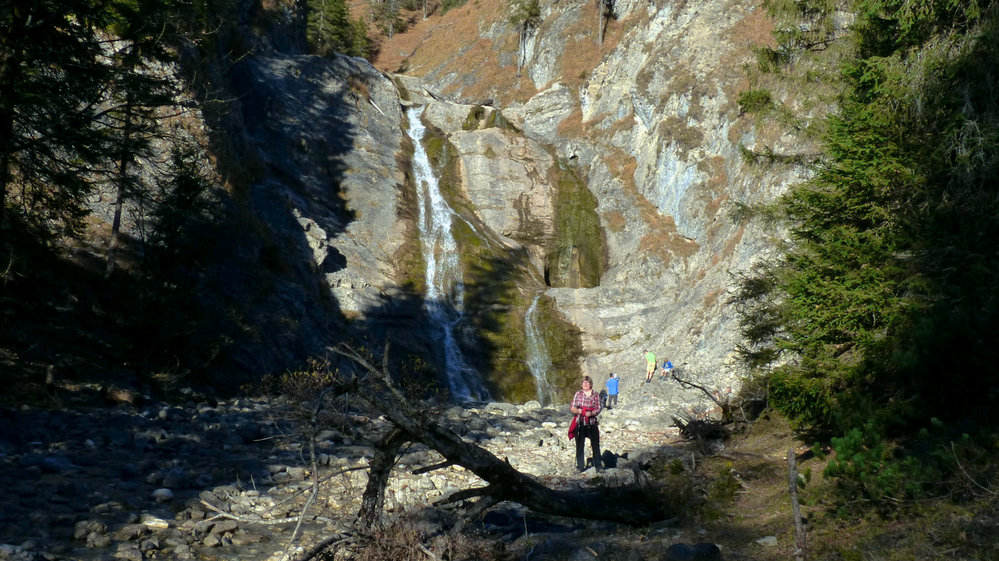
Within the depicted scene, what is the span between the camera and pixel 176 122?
22219 millimetres

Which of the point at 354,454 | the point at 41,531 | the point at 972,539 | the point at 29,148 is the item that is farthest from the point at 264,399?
the point at 972,539

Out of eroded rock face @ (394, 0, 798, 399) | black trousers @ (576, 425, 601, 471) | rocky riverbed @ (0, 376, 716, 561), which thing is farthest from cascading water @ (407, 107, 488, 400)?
black trousers @ (576, 425, 601, 471)

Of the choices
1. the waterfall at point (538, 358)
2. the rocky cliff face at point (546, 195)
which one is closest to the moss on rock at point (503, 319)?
the rocky cliff face at point (546, 195)

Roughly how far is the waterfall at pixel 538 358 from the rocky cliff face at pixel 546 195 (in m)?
0.42

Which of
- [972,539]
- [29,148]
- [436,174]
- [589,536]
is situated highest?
[436,174]

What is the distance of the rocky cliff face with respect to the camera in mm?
30062

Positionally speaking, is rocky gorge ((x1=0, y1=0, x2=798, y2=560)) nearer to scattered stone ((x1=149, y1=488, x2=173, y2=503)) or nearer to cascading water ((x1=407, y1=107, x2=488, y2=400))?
scattered stone ((x1=149, y1=488, x2=173, y2=503))

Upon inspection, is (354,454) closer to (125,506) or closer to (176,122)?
(125,506)

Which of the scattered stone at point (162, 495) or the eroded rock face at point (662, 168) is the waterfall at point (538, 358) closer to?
the eroded rock face at point (662, 168)

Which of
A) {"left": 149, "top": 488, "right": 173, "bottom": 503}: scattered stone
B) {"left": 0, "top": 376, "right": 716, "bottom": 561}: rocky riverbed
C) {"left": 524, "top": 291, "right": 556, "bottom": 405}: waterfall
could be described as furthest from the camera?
{"left": 524, "top": 291, "right": 556, "bottom": 405}: waterfall

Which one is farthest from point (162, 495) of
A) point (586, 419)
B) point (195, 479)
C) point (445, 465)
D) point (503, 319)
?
point (503, 319)

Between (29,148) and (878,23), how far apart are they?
525 inches

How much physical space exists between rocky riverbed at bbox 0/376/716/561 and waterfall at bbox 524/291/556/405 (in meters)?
15.7

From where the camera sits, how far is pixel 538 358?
31.9 metres
